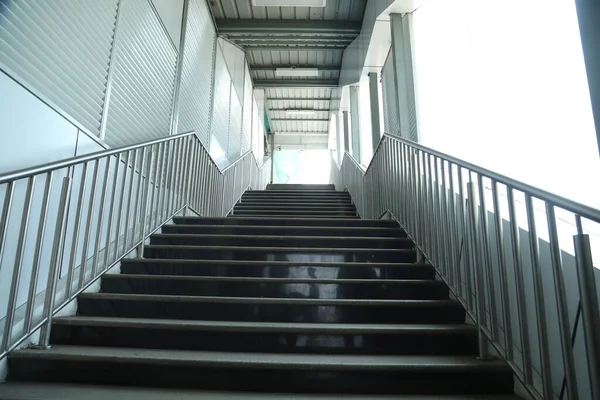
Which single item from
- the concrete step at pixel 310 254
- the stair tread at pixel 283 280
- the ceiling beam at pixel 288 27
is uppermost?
the ceiling beam at pixel 288 27

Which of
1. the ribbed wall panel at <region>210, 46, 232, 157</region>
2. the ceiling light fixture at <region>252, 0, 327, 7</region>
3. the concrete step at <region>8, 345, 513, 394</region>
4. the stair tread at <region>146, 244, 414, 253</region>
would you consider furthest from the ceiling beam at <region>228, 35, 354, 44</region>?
the concrete step at <region>8, 345, 513, 394</region>

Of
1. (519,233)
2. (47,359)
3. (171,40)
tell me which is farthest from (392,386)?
(171,40)

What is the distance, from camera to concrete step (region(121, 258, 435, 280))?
2488 millimetres

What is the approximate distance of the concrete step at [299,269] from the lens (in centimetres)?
249

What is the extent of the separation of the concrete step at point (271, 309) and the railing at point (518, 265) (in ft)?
0.76

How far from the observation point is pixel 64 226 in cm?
191

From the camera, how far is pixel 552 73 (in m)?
2.00

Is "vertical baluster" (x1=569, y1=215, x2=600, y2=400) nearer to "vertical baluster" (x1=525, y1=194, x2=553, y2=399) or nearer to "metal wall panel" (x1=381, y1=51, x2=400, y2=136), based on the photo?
"vertical baluster" (x1=525, y1=194, x2=553, y2=399)

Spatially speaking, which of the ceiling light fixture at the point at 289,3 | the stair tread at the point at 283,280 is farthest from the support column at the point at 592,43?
the ceiling light fixture at the point at 289,3

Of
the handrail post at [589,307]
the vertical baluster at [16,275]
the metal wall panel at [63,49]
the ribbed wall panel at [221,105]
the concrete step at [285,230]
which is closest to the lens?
the handrail post at [589,307]

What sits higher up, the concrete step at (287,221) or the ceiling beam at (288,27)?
the ceiling beam at (288,27)

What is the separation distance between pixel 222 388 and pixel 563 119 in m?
2.11

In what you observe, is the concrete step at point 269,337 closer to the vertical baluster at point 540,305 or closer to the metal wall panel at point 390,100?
the vertical baluster at point 540,305

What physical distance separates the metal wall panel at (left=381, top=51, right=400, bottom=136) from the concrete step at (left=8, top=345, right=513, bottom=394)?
3.51m
